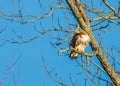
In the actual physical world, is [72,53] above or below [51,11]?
below

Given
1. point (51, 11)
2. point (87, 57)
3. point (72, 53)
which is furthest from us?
point (51, 11)

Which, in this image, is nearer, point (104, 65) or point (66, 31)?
point (104, 65)

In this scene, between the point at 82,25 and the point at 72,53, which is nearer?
the point at 82,25

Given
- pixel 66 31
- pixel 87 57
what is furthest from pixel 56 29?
pixel 87 57

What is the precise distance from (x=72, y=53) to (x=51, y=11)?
681mm

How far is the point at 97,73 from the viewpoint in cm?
517

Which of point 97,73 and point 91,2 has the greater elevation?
point 91,2

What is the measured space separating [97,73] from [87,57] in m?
1.03

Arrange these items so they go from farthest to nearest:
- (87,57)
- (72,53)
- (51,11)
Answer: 1. (51,11)
2. (72,53)
3. (87,57)

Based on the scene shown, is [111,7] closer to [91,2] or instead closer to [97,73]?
[91,2]

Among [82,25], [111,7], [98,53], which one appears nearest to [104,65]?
[98,53]

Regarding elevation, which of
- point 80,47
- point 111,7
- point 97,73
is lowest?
point 97,73

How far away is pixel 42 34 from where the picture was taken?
5.06m

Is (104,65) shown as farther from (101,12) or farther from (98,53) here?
(101,12)
